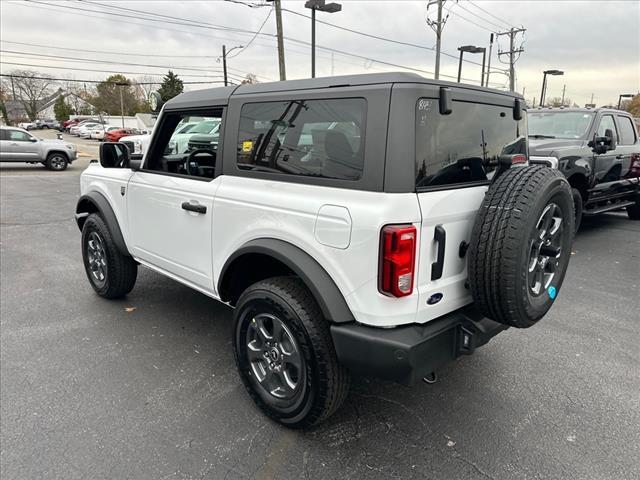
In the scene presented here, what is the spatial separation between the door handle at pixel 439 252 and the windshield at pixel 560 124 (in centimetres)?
591

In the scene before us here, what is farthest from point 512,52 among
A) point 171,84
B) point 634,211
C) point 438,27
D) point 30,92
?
point 30,92

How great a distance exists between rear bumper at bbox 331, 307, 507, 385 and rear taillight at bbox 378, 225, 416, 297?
214 mm

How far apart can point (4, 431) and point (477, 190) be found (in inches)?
115

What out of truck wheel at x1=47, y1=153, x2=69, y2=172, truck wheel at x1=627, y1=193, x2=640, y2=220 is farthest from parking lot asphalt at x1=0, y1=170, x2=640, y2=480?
truck wheel at x1=47, y1=153, x2=69, y2=172

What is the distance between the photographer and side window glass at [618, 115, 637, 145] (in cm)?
765

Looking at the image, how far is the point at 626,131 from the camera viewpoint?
25.7 ft

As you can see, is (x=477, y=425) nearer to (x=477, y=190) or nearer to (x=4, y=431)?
(x=477, y=190)

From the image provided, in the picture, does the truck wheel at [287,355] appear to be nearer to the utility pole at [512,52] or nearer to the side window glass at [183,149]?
the side window glass at [183,149]

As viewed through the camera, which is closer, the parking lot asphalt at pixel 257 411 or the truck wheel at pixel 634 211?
the parking lot asphalt at pixel 257 411

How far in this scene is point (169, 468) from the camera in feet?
7.38

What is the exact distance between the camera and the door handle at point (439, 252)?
2126mm

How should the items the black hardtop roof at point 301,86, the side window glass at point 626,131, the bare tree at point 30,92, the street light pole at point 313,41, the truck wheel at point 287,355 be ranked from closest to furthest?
the black hardtop roof at point 301,86
the truck wheel at point 287,355
the side window glass at point 626,131
the street light pole at point 313,41
the bare tree at point 30,92

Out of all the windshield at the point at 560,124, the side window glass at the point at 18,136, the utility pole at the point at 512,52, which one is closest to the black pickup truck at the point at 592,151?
the windshield at the point at 560,124

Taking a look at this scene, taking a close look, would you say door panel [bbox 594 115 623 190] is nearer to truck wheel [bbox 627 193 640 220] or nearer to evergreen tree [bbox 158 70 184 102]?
truck wheel [bbox 627 193 640 220]
